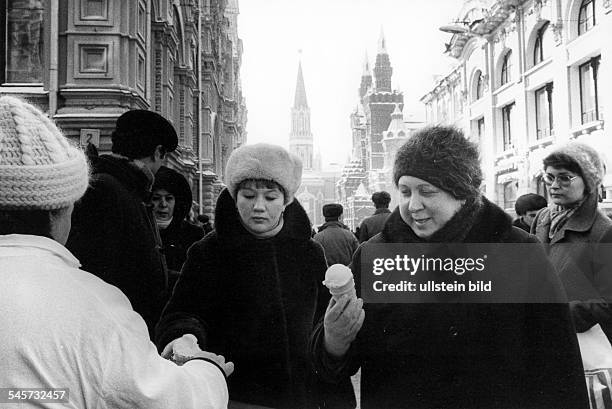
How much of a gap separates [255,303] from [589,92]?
2.41 m

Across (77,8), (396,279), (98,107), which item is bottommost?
(396,279)

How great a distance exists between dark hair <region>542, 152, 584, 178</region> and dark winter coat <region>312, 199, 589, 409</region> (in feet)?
1.84

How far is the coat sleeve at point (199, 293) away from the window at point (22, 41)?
400 centimetres

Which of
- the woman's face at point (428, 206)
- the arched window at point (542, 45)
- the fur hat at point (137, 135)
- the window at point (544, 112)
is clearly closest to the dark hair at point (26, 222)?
the woman's face at point (428, 206)

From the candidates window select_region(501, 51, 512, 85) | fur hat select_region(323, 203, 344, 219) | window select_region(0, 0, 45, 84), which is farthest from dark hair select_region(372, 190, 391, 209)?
window select_region(0, 0, 45, 84)

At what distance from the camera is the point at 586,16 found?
10.4ft

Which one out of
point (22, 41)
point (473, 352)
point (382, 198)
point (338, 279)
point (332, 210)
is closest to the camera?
point (338, 279)

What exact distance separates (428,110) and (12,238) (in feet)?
5.57

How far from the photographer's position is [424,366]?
4.56ft

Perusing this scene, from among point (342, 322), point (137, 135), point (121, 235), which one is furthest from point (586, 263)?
point (137, 135)

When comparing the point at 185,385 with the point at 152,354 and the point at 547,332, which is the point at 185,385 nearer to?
the point at 152,354

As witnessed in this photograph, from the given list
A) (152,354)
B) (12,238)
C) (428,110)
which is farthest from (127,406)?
(428,110)

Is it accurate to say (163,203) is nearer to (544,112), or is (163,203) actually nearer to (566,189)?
(566,189)

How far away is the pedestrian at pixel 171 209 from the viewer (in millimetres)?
2609
